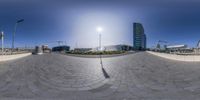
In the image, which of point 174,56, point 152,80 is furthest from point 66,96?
point 174,56

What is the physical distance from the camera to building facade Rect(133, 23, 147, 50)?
875 centimetres

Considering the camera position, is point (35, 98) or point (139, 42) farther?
point (139, 42)

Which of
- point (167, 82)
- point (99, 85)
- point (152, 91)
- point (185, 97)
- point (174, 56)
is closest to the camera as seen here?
point (185, 97)

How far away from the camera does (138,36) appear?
943 cm

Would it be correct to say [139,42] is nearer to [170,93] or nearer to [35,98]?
[170,93]

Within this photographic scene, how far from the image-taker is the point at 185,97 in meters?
4.17

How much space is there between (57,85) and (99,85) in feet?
4.86

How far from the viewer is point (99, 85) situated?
5379 millimetres

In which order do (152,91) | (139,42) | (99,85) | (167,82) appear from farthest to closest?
(139,42)
(167,82)
(99,85)
(152,91)

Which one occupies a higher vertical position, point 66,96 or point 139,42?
point 139,42

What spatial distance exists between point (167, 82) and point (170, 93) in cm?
135

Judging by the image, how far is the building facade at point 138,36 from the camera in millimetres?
8750

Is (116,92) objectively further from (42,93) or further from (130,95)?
(42,93)

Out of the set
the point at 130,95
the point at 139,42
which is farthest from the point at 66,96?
the point at 139,42
